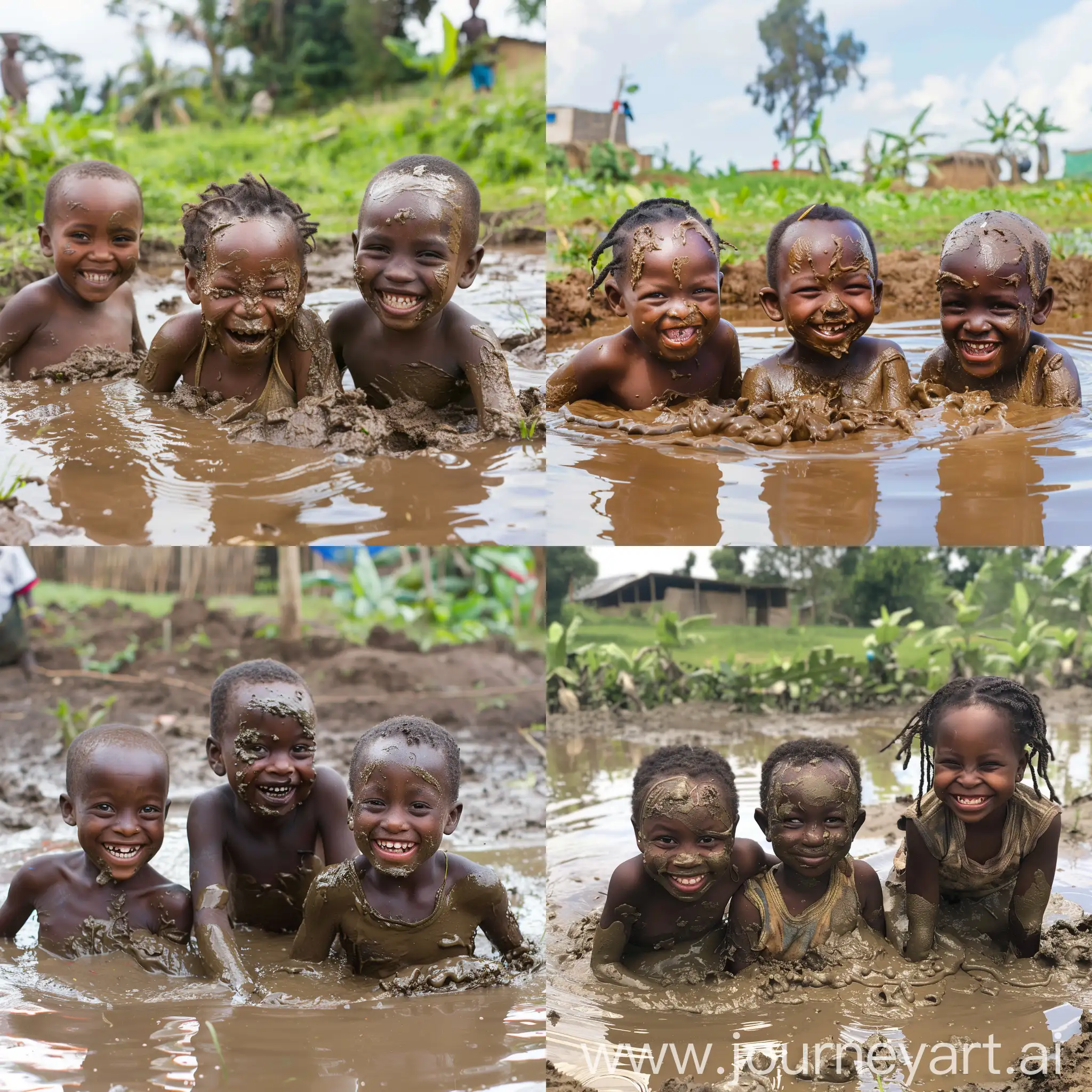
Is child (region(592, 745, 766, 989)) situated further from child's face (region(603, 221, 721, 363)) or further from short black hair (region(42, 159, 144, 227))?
short black hair (region(42, 159, 144, 227))

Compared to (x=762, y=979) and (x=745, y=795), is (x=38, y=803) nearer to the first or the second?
(x=745, y=795)

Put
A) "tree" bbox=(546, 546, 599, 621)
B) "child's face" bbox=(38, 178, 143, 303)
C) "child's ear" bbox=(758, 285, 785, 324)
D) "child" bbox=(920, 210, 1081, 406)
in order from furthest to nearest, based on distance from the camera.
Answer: "tree" bbox=(546, 546, 599, 621) < "child's face" bbox=(38, 178, 143, 303) < "child's ear" bbox=(758, 285, 785, 324) < "child" bbox=(920, 210, 1081, 406)

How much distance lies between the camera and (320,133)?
50.0 feet

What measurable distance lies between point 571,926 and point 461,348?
2.31 m

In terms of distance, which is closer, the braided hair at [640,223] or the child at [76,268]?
the braided hair at [640,223]

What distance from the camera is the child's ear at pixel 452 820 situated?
3.83 m

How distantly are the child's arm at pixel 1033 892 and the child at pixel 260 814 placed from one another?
228 centimetres

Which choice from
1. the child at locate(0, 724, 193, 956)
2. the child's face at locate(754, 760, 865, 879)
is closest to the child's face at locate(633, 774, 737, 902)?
the child's face at locate(754, 760, 865, 879)

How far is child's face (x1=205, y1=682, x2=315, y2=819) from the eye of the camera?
404 centimetres

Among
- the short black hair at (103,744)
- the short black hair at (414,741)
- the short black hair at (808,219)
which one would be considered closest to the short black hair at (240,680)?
the short black hair at (103,744)

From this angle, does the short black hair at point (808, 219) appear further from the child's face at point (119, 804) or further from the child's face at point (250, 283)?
the child's face at point (119, 804)

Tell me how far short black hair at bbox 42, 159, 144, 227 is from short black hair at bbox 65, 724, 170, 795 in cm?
254

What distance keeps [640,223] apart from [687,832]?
2.60 meters

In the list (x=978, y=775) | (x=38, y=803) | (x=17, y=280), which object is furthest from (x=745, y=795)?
(x=17, y=280)
